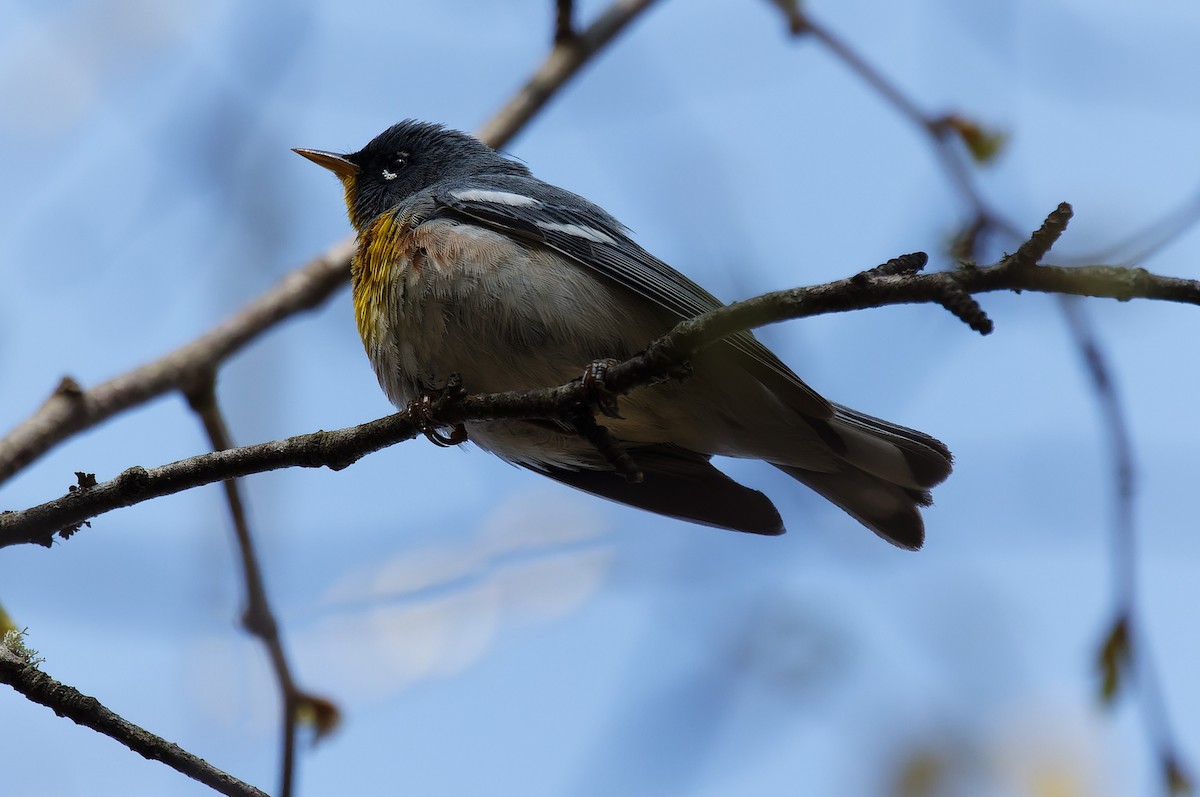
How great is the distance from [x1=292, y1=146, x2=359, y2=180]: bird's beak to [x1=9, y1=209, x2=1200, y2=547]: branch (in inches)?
118

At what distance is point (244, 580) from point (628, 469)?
74.4 inches

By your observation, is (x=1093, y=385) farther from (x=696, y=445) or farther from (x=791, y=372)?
(x=696, y=445)

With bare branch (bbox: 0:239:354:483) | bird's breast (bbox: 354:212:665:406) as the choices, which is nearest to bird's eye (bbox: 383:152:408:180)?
bare branch (bbox: 0:239:354:483)

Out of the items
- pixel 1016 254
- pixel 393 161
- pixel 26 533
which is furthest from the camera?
pixel 393 161

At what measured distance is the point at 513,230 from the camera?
15.5 feet

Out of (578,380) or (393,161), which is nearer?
(578,380)

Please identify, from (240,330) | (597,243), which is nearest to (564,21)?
(597,243)

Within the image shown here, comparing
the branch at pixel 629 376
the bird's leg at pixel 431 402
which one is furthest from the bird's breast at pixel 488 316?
the branch at pixel 629 376

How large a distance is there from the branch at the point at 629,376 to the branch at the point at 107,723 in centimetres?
43

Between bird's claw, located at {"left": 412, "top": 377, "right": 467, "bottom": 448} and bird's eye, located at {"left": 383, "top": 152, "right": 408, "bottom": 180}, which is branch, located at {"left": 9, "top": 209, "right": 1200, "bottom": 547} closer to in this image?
bird's claw, located at {"left": 412, "top": 377, "right": 467, "bottom": 448}

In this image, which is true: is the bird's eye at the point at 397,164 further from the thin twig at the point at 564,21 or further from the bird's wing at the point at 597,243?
the thin twig at the point at 564,21

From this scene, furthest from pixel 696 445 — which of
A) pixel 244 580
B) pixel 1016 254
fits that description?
pixel 1016 254

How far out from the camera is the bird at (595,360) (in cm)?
435

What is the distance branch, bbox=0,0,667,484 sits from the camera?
4.36 m
